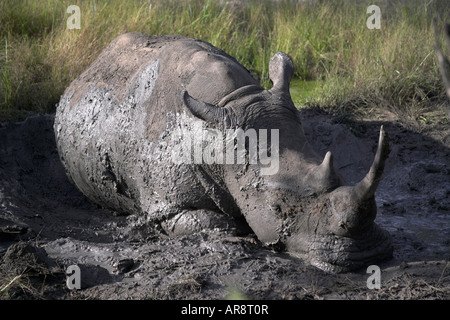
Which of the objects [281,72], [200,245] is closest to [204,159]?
[200,245]

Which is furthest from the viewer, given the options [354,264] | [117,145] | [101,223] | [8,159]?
[8,159]

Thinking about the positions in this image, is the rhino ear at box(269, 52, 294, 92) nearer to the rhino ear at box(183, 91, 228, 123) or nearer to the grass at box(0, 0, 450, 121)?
the rhino ear at box(183, 91, 228, 123)

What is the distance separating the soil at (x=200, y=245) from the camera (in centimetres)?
353

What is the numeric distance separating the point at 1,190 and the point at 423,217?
11.1 feet

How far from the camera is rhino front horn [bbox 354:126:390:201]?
119 inches

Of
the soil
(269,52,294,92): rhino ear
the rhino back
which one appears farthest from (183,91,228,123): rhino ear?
the soil

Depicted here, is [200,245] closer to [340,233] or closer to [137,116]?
[340,233]

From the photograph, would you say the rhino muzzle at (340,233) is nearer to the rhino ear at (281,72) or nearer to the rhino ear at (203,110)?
the rhino ear at (203,110)

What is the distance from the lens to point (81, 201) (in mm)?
5613

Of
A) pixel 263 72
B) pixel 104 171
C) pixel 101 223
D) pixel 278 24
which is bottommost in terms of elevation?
pixel 101 223

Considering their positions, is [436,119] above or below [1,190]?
above
